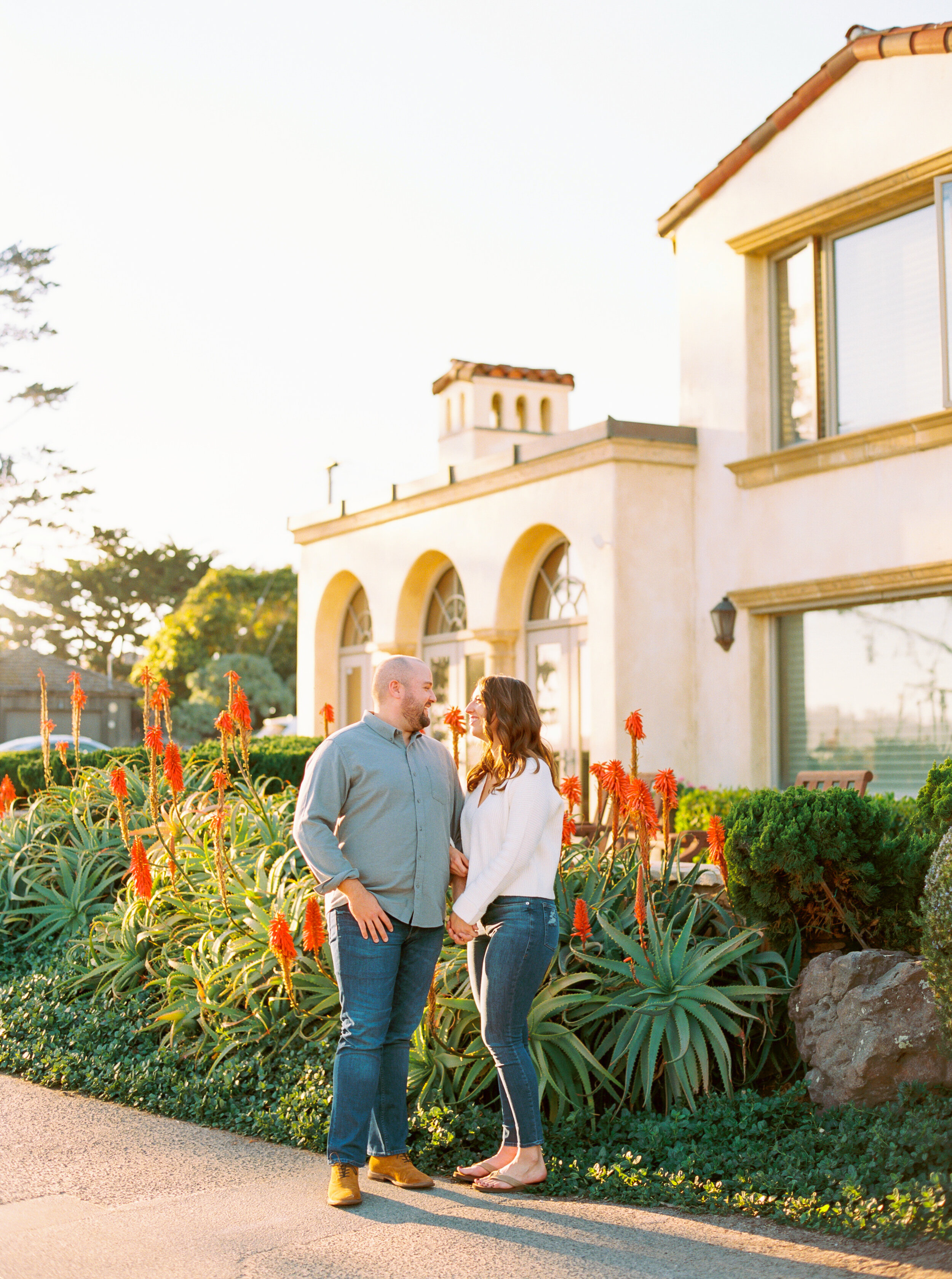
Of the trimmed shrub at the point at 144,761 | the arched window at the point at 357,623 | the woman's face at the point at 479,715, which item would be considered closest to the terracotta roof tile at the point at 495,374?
the arched window at the point at 357,623

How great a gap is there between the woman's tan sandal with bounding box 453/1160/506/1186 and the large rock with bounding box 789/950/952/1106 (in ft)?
4.71

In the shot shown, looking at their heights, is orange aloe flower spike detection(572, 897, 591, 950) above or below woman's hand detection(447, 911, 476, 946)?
below

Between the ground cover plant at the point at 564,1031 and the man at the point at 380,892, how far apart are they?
55 centimetres

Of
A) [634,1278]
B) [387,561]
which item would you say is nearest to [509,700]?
[634,1278]

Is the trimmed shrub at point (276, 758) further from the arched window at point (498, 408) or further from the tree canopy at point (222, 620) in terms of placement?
the tree canopy at point (222, 620)

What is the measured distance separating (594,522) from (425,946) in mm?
9572

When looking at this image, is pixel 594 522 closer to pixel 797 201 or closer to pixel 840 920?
pixel 797 201

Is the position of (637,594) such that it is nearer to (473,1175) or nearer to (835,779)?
(835,779)

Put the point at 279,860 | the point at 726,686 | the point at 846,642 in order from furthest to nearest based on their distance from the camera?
the point at 726,686
the point at 846,642
the point at 279,860

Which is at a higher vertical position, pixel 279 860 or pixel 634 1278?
pixel 279 860

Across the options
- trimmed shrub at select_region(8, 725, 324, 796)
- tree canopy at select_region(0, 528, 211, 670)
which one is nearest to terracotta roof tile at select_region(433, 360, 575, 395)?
trimmed shrub at select_region(8, 725, 324, 796)

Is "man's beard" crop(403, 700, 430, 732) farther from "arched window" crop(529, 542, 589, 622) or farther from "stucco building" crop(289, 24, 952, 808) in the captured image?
"arched window" crop(529, 542, 589, 622)

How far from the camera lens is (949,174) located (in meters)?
11.5

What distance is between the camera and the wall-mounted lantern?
13.5 metres
